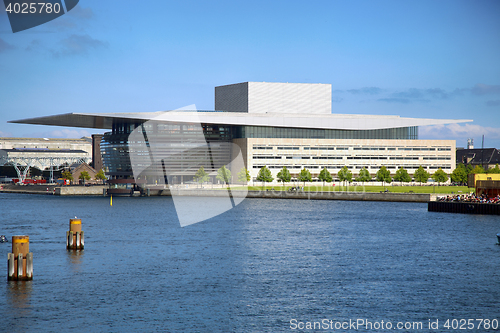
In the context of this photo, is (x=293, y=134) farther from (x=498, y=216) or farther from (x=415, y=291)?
(x=415, y=291)

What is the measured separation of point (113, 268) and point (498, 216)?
3847 centimetres

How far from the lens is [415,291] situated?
72.5ft

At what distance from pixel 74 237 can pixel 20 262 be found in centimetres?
903

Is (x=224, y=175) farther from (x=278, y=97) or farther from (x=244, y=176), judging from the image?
(x=278, y=97)

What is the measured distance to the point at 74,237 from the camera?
31.2m

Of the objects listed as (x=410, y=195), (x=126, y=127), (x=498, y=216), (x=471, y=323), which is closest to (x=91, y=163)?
(x=126, y=127)

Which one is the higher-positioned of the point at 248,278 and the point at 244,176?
the point at 244,176

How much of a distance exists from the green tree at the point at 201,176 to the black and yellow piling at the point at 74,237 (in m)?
74.3

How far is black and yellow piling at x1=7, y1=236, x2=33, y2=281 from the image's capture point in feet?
71.4

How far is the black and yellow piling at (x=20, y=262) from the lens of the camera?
857 inches

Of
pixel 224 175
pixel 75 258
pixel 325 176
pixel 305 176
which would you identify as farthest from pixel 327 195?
pixel 75 258

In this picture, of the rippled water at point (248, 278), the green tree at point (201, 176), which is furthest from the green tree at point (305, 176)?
the rippled water at point (248, 278)

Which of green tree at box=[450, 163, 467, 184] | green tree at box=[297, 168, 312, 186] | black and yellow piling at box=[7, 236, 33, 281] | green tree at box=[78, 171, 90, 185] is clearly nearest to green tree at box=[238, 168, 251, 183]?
green tree at box=[297, 168, 312, 186]

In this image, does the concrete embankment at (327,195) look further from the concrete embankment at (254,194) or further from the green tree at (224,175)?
the green tree at (224,175)
